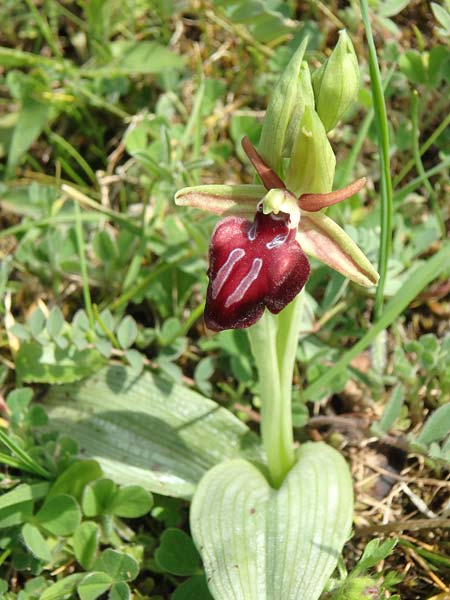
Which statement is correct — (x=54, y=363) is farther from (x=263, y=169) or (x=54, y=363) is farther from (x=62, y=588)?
(x=263, y=169)

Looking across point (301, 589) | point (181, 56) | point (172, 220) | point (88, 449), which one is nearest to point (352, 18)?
point (181, 56)

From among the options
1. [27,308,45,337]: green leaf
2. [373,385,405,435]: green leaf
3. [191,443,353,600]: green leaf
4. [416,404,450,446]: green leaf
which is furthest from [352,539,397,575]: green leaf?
[27,308,45,337]: green leaf

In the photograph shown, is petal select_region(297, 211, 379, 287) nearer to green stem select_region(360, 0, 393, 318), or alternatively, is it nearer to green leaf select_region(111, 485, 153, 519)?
green stem select_region(360, 0, 393, 318)

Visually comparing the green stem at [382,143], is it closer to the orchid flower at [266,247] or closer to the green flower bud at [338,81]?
the green flower bud at [338,81]

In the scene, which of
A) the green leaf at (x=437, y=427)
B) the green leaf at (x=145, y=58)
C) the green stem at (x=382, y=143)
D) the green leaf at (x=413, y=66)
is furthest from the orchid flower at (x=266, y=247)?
the green leaf at (x=145, y=58)

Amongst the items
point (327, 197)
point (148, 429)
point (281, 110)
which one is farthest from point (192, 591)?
point (281, 110)

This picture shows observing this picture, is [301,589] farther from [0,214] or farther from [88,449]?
[0,214]
